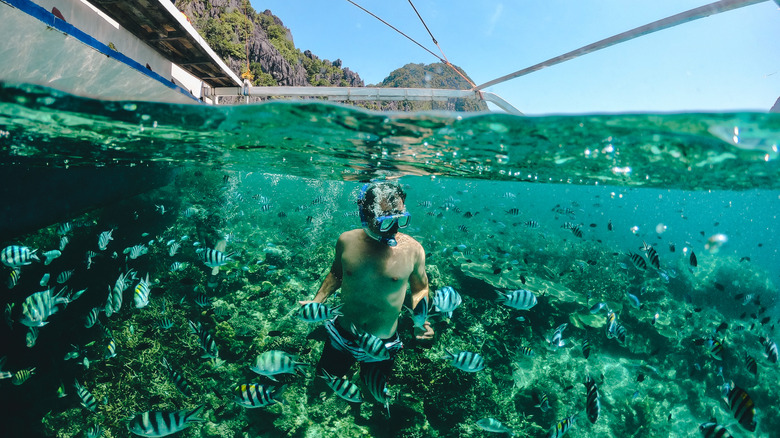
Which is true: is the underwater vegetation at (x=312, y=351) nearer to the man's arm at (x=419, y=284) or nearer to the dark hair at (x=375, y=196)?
the man's arm at (x=419, y=284)

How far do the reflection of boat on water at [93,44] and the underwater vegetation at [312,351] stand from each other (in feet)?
10.4

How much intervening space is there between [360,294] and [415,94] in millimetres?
9658

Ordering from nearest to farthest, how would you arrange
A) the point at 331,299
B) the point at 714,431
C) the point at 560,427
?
the point at 714,431 < the point at 560,427 < the point at 331,299

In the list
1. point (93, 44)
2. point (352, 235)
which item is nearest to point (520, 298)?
point (352, 235)

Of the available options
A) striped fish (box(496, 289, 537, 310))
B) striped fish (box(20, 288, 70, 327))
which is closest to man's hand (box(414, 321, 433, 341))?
striped fish (box(496, 289, 537, 310))

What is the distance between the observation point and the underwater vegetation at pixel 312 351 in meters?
7.25

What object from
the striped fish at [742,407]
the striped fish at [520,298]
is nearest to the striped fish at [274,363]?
the striped fish at [520,298]

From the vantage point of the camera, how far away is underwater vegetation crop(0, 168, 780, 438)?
7254 millimetres

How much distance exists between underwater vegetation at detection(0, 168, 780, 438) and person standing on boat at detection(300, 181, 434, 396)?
0.97 meters

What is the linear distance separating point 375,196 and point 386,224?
38 cm

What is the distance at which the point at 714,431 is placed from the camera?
3869 mm

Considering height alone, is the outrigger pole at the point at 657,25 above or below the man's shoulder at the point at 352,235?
above

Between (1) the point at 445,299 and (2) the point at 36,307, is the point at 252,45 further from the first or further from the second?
(1) the point at 445,299

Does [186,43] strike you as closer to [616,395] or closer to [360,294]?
[360,294]
